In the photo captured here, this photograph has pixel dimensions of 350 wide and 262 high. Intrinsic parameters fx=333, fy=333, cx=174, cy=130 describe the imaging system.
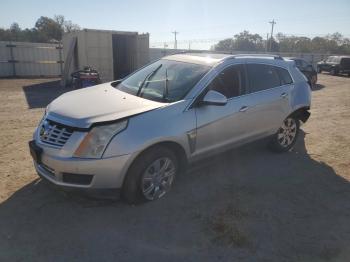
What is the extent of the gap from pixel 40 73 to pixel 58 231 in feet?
62.3

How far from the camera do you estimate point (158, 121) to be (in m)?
3.79

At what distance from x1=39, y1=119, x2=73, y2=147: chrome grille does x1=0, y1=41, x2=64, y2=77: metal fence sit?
17969 millimetres

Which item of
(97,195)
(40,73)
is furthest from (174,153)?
(40,73)

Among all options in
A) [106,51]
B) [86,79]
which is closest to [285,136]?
[86,79]

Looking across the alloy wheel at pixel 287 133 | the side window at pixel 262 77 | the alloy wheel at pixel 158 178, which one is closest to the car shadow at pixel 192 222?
the alloy wheel at pixel 158 178

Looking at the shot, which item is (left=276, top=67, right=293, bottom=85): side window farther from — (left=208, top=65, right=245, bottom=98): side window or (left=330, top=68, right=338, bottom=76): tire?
(left=330, top=68, right=338, bottom=76): tire

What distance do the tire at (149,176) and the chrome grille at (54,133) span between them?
78cm

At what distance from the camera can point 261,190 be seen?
4566 mm

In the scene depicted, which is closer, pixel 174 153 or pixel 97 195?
pixel 97 195

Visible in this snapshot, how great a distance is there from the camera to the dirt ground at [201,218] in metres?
3.21

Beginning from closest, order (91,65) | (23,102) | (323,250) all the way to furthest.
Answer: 1. (323,250)
2. (23,102)
3. (91,65)

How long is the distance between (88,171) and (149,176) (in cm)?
75

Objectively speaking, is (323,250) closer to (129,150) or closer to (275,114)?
(129,150)

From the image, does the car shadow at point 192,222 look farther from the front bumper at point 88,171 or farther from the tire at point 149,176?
the front bumper at point 88,171
